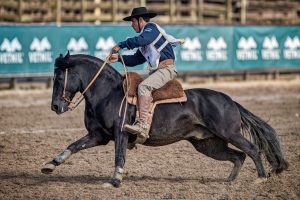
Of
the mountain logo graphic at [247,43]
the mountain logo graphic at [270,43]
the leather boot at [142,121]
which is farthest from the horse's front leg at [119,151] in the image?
the mountain logo graphic at [270,43]

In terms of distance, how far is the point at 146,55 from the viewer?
27.3ft

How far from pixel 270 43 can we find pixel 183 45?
3502mm

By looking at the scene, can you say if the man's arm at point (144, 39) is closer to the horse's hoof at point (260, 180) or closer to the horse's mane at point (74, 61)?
the horse's mane at point (74, 61)

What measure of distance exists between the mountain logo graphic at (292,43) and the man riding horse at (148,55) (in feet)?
48.6

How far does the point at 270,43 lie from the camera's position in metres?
22.2

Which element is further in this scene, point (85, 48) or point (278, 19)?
point (278, 19)

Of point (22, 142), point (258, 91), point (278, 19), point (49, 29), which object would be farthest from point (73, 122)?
point (278, 19)

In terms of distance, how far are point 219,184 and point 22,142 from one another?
424cm

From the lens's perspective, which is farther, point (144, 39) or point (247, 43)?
point (247, 43)

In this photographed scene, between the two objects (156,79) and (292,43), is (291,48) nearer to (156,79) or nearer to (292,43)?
(292,43)

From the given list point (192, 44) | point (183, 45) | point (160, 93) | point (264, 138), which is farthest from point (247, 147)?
point (192, 44)

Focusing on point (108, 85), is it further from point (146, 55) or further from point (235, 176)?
point (235, 176)

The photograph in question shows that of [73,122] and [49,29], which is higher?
[49,29]

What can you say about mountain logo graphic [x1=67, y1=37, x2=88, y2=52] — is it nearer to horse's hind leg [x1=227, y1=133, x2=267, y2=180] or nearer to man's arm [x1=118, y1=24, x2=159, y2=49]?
man's arm [x1=118, y1=24, x2=159, y2=49]
